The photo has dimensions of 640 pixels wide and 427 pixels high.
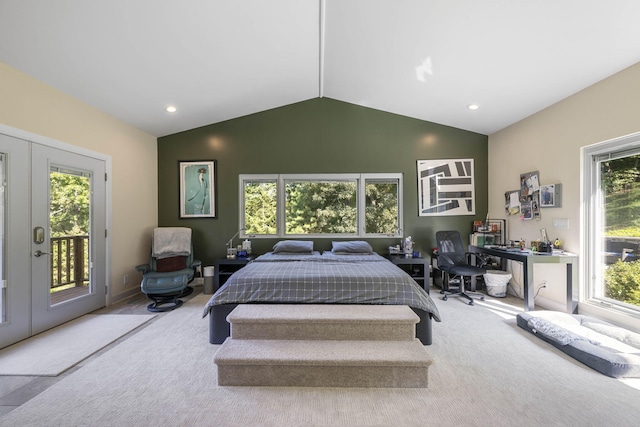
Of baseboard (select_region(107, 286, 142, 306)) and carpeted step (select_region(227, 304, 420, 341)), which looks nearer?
carpeted step (select_region(227, 304, 420, 341))

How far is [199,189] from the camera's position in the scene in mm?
4785

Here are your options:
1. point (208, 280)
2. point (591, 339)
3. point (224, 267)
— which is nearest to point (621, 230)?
point (591, 339)

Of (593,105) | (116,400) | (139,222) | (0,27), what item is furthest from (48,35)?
(593,105)

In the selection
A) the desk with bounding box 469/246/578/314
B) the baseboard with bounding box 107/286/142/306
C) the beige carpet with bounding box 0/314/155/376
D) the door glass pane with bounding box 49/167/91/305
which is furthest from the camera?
the baseboard with bounding box 107/286/142/306

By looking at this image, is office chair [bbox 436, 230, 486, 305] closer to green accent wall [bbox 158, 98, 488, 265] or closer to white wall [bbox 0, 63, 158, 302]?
green accent wall [bbox 158, 98, 488, 265]

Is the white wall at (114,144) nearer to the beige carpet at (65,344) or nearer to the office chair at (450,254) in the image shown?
the beige carpet at (65,344)

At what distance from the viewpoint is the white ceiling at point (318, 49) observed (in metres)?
2.32

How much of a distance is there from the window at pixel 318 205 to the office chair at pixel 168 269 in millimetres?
1027

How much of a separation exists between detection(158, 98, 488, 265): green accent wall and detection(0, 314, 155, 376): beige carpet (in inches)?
70.1

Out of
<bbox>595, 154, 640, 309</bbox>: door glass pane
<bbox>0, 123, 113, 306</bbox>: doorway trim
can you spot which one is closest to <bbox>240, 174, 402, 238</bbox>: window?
<bbox>0, 123, 113, 306</bbox>: doorway trim

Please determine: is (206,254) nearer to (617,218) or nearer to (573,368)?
(573,368)

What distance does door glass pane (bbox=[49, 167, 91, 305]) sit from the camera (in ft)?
10.0

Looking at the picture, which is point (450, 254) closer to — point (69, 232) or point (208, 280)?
point (208, 280)

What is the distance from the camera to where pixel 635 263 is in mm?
2791
